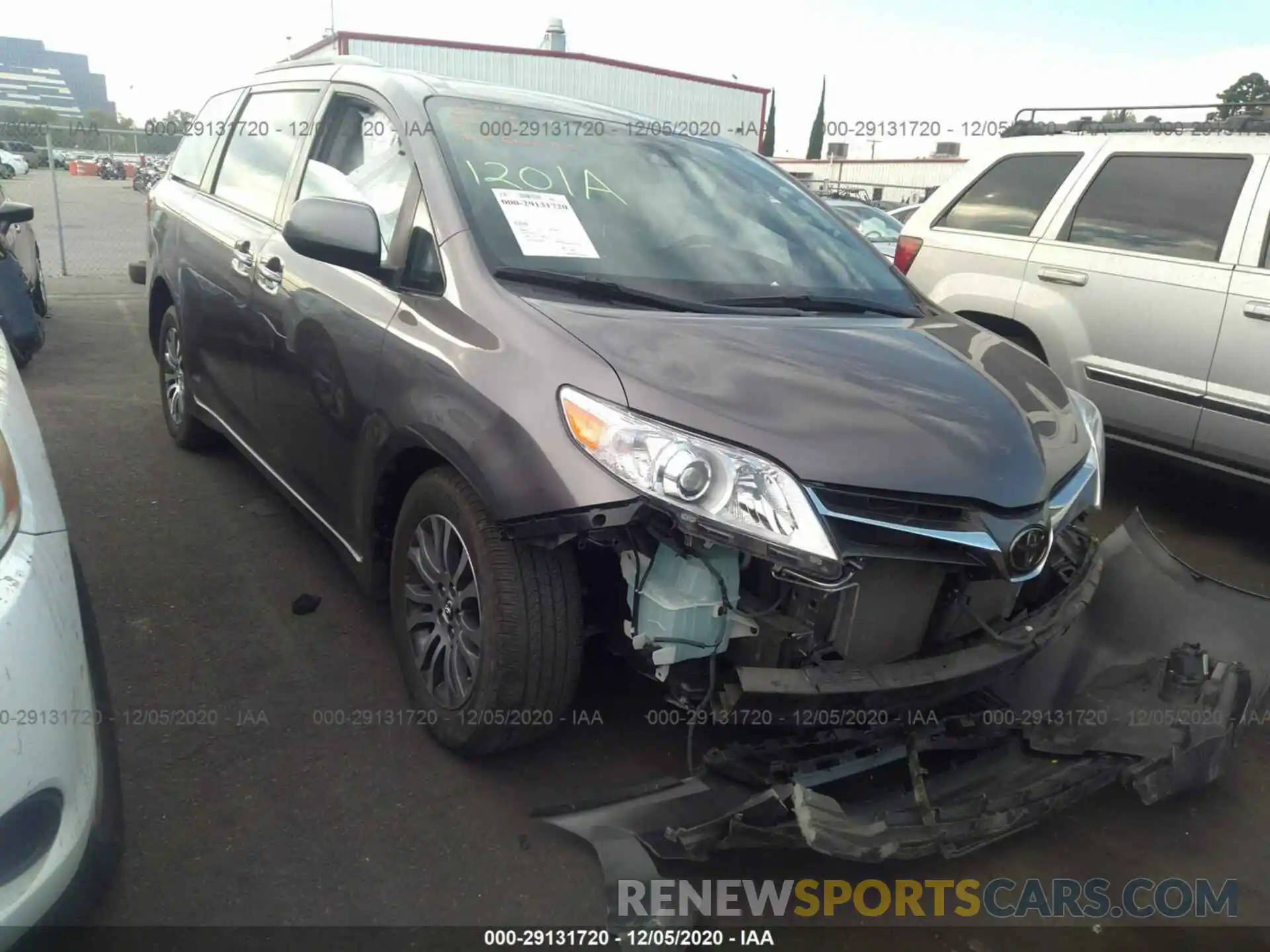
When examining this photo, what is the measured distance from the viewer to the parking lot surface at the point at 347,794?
219cm

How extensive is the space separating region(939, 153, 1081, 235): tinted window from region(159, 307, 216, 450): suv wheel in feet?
14.1

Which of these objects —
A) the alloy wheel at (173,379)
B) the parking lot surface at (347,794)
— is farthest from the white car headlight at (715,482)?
the alloy wheel at (173,379)

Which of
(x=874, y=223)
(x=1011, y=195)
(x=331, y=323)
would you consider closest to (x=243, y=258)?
(x=331, y=323)

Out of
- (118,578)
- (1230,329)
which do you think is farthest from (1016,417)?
(118,578)

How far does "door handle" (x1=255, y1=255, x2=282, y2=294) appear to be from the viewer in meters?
3.26

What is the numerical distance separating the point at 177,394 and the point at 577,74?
19.4 meters

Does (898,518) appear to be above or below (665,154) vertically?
below

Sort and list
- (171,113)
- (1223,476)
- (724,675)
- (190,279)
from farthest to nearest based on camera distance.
Answer: (171,113)
(1223,476)
(190,279)
(724,675)

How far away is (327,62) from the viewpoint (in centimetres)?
368

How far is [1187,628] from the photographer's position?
2811mm

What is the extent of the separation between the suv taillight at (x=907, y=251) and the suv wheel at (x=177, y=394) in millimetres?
4021

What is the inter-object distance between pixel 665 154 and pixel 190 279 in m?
2.27

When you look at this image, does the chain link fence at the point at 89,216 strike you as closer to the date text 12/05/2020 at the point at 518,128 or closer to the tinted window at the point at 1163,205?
the date text 12/05/2020 at the point at 518,128

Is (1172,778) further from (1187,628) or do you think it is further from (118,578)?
(118,578)
